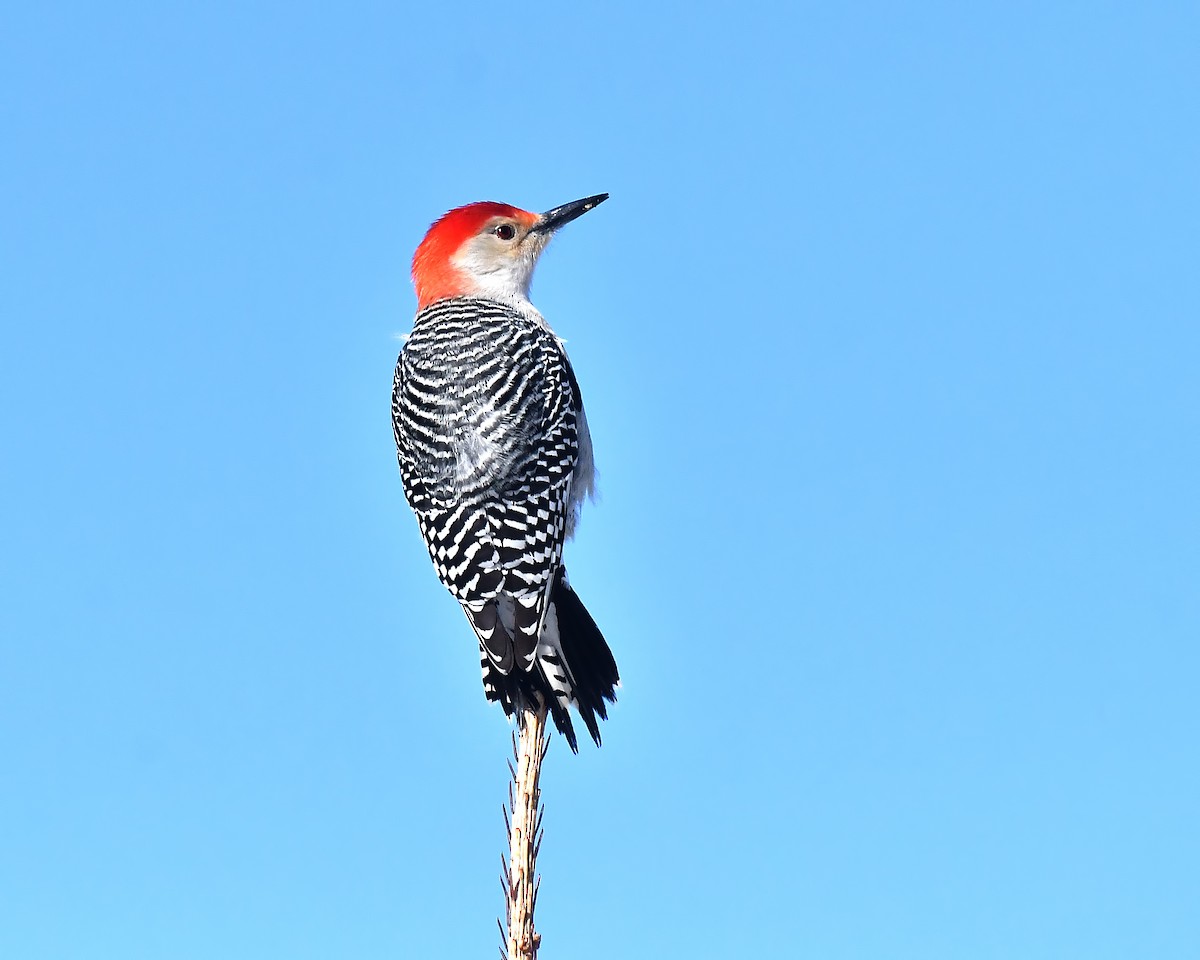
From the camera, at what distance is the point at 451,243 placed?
29.6 ft

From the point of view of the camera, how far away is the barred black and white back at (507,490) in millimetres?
6379

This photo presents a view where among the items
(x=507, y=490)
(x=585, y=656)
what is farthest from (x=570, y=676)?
(x=507, y=490)

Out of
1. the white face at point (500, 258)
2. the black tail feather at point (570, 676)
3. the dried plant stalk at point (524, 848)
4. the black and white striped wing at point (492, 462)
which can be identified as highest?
the white face at point (500, 258)

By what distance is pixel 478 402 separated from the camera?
7.24 metres

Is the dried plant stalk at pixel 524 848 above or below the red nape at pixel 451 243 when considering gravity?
below

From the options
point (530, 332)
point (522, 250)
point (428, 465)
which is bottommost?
point (428, 465)

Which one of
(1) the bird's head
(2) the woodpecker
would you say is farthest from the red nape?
(2) the woodpecker

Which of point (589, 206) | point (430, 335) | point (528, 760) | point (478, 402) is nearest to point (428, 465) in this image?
point (478, 402)

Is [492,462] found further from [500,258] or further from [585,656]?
[500,258]

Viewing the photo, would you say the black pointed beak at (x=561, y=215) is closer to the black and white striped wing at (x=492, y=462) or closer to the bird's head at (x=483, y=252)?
the bird's head at (x=483, y=252)

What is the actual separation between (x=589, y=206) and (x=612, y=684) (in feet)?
13.5

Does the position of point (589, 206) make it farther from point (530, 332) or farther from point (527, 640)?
point (527, 640)

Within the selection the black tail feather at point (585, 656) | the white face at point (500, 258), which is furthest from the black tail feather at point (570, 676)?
the white face at point (500, 258)

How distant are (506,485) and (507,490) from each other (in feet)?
Answer: 0.09
